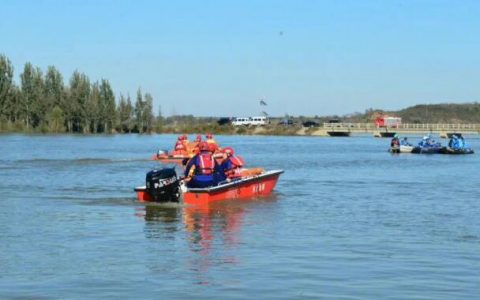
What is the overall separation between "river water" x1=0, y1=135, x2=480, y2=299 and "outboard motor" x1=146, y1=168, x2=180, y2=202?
16.2 inches

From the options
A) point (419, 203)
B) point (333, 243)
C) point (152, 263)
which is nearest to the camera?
point (152, 263)

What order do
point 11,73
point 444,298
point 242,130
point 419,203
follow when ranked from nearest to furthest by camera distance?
point 444,298
point 419,203
point 11,73
point 242,130

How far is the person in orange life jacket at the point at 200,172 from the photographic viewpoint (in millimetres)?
27016

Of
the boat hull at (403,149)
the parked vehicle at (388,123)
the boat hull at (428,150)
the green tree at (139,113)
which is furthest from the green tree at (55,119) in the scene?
the boat hull at (428,150)

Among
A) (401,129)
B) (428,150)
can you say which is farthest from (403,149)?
(401,129)

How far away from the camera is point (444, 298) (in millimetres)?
14031

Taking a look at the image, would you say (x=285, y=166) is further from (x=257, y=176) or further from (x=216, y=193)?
(x=216, y=193)

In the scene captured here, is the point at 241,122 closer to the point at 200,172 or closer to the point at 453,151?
the point at 453,151

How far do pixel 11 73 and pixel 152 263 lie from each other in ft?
414

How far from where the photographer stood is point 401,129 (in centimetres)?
14762

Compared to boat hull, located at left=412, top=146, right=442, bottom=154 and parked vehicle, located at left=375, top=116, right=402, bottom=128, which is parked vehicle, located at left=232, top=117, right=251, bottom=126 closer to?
parked vehicle, located at left=375, top=116, right=402, bottom=128

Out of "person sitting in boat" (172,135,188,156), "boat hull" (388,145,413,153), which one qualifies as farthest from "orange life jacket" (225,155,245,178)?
"boat hull" (388,145,413,153)

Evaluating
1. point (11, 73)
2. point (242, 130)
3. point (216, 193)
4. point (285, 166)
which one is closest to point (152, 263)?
point (216, 193)

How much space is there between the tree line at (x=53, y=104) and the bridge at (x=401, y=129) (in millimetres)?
37948
